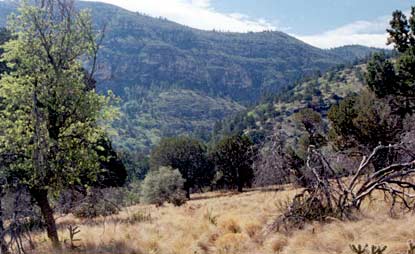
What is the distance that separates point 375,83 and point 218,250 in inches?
1025

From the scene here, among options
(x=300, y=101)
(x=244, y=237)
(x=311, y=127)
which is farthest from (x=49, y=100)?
(x=300, y=101)

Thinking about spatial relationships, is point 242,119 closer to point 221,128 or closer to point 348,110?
point 221,128

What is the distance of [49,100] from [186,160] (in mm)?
52627

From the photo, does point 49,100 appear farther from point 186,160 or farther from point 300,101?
point 300,101

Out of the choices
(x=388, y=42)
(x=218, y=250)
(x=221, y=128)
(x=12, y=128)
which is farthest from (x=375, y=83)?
(x=221, y=128)

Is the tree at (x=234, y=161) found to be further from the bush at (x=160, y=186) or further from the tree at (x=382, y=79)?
the tree at (x=382, y=79)

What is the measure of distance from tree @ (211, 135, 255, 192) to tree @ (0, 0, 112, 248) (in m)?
42.2

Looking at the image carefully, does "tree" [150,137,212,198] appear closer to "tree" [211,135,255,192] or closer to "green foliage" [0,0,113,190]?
"tree" [211,135,255,192]

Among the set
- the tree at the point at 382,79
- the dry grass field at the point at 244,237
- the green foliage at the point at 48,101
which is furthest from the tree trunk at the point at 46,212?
the tree at the point at 382,79

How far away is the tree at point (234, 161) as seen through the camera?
54.9 metres

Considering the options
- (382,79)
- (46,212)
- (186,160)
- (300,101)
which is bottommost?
(186,160)

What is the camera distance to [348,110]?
35.8 m

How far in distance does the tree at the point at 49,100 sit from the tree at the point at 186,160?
166 feet

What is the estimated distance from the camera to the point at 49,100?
10.4 meters
